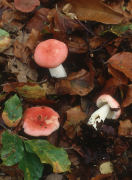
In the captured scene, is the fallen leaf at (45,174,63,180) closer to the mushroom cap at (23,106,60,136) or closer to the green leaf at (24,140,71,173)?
the green leaf at (24,140,71,173)

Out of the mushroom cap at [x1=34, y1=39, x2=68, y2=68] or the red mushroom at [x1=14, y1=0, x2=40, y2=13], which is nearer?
the mushroom cap at [x1=34, y1=39, x2=68, y2=68]

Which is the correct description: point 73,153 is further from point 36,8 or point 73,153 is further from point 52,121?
point 36,8

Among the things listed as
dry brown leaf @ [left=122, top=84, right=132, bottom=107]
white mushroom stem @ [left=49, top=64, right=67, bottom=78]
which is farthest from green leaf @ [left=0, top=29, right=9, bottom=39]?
dry brown leaf @ [left=122, top=84, right=132, bottom=107]

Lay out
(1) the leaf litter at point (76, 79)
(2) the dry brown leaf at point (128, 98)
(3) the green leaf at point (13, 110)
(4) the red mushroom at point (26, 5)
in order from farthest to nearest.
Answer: (4) the red mushroom at point (26, 5) < (2) the dry brown leaf at point (128, 98) < (1) the leaf litter at point (76, 79) < (3) the green leaf at point (13, 110)

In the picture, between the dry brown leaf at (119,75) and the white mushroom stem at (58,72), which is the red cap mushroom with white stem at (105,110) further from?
the white mushroom stem at (58,72)

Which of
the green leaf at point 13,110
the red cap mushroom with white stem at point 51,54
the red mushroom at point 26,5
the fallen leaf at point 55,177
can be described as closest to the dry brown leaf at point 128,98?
the red cap mushroom with white stem at point 51,54

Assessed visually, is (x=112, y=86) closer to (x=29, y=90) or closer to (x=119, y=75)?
(x=119, y=75)

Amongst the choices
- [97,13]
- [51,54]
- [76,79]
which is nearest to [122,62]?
[76,79]
